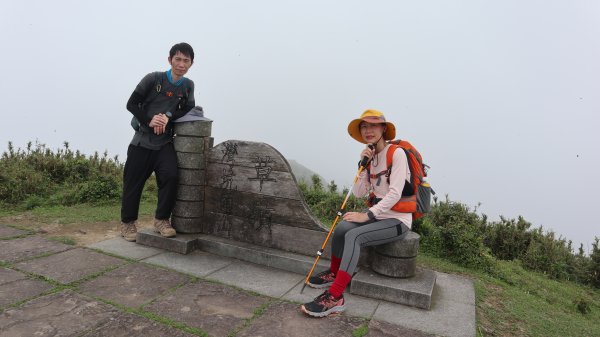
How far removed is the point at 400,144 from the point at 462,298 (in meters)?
1.67

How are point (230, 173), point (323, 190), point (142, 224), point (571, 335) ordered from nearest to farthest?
point (571, 335) < point (230, 173) < point (142, 224) < point (323, 190)

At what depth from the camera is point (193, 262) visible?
4.49 m

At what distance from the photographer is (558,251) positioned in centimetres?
638

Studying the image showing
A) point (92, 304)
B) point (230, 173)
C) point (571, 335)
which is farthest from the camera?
point (230, 173)

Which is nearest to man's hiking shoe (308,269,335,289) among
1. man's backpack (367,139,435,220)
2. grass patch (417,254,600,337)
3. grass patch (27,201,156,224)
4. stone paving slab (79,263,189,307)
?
man's backpack (367,139,435,220)

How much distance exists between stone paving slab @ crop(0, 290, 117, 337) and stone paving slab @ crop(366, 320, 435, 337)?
6.77 ft

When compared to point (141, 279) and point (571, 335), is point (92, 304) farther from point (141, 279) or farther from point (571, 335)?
point (571, 335)

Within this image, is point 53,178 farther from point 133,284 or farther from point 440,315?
point 440,315

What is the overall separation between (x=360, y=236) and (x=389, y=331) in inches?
34.6

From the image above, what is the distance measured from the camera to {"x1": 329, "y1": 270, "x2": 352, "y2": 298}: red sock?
359cm

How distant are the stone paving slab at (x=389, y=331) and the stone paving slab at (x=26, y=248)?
3531mm

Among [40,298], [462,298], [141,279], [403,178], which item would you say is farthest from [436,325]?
[40,298]

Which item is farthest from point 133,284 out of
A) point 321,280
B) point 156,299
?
point 321,280

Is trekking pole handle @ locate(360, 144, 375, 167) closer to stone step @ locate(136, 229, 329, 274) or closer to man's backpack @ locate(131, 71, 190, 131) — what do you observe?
stone step @ locate(136, 229, 329, 274)
